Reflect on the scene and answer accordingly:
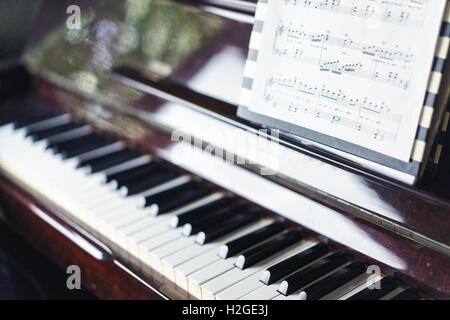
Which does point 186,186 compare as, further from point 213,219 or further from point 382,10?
point 382,10

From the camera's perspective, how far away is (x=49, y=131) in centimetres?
213

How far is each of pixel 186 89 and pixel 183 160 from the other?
0.83ft

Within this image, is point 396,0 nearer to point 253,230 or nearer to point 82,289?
point 253,230

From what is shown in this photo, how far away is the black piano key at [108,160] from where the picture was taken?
1865mm

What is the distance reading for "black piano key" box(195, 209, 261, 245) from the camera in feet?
4.81

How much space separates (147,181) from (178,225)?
0.29 meters

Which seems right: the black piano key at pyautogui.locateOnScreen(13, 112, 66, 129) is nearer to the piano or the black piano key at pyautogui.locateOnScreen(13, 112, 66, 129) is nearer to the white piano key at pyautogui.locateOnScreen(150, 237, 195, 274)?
the piano

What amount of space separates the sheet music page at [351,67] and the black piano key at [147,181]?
0.50 metres

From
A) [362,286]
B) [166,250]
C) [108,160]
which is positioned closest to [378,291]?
Answer: [362,286]

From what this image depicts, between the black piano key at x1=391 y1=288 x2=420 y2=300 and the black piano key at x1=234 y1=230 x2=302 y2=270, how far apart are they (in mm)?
312

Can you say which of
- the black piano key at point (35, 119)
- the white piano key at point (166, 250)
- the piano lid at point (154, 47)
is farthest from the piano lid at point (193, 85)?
the white piano key at point (166, 250)

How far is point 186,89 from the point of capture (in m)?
1.81

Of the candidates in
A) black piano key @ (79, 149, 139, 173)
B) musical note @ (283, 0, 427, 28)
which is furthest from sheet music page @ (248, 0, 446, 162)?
black piano key @ (79, 149, 139, 173)

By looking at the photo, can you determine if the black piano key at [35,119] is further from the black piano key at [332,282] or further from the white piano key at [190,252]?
the black piano key at [332,282]
